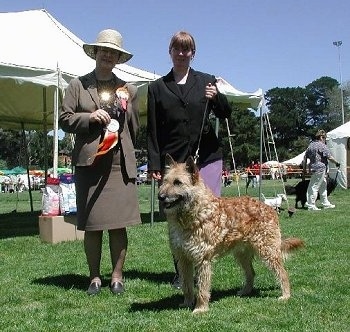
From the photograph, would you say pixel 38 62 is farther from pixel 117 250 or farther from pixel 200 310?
pixel 200 310

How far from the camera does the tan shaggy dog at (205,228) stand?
416cm

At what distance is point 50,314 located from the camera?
4.31 metres

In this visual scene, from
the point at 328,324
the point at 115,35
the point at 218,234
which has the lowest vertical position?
the point at 328,324

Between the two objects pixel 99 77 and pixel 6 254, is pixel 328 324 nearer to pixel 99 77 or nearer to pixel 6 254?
pixel 99 77

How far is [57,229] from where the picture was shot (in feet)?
28.1

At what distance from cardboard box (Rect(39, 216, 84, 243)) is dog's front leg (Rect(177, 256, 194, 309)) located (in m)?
4.46

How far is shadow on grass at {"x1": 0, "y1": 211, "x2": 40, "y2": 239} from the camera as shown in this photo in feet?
32.7

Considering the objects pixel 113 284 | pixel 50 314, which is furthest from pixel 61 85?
pixel 50 314

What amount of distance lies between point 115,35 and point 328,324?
2.99 meters

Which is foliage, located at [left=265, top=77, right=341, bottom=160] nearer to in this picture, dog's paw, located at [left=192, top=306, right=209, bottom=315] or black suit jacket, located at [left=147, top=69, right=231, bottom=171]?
black suit jacket, located at [left=147, top=69, right=231, bottom=171]

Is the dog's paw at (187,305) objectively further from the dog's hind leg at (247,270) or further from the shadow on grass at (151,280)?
the dog's hind leg at (247,270)

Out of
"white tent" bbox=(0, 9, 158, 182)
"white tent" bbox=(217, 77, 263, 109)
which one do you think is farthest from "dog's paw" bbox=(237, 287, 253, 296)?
"white tent" bbox=(217, 77, 263, 109)

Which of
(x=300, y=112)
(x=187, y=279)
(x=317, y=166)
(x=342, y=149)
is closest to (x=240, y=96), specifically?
(x=317, y=166)

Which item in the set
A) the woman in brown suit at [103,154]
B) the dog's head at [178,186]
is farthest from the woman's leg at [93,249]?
the dog's head at [178,186]
